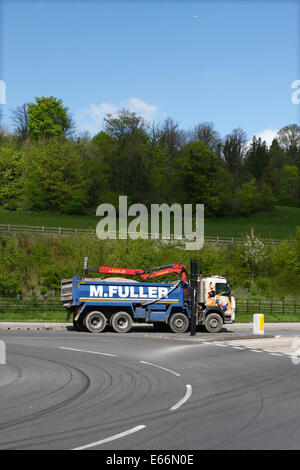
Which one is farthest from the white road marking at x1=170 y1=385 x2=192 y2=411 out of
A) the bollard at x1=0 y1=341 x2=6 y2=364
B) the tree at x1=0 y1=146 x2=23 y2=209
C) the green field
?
the tree at x1=0 y1=146 x2=23 y2=209

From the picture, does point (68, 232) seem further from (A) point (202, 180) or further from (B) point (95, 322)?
(A) point (202, 180)

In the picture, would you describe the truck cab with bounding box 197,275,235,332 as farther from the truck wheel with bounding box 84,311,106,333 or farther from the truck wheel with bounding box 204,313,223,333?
the truck wheel with bounding box 84,311,106,333

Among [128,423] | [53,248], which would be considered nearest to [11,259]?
[53,248]

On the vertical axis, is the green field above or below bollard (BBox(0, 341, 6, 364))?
above

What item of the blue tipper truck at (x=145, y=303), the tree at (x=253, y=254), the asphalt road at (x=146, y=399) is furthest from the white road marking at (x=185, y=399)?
the tree at (x=253, y=254)

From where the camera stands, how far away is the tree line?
8800 centimetres

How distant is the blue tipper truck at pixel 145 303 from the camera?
92.5 feet

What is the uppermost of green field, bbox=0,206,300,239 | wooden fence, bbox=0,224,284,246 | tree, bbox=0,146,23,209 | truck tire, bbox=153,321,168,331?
tree, bbox=0,146,23,209

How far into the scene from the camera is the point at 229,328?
3481cm

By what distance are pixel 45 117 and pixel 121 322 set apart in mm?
82152

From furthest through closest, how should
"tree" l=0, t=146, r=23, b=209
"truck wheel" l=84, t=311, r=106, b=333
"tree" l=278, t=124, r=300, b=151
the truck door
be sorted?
"tree" l=278, t=124, r=300, b=151 → "tree" l=0, t=146, r=23, b=209 → the truck door → "truck wheel" l=84, t=311, r=106, b=333

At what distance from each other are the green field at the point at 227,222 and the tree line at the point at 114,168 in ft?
8.61
